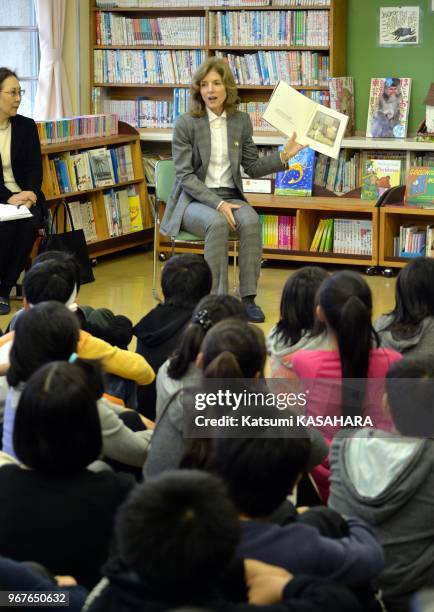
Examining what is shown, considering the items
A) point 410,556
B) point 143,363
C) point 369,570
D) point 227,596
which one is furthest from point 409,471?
point 143,363

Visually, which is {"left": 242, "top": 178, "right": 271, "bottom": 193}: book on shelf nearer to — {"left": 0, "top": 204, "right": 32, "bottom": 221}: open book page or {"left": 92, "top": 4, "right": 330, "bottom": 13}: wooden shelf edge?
{"left": 92, "top": 4, "right": 330, "bottom": 13}: wooden shelf edge

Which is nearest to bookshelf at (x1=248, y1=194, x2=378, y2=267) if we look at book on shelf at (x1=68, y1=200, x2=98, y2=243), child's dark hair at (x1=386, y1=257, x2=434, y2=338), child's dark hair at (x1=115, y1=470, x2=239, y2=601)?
book on shelf at (x1=68, y1=200, x2=98, y2=243)

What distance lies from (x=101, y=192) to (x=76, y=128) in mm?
446

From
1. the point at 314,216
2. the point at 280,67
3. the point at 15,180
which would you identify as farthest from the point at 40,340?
the point at 280,67

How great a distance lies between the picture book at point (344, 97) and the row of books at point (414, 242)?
852mm

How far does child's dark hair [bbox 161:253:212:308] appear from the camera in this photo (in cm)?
326

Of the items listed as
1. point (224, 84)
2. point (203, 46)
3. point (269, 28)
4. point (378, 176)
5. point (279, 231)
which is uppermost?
point (269, 28)

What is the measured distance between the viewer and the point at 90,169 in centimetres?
649

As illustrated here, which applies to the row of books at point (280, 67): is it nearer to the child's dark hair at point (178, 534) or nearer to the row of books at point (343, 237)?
the row of books at point (343, 237)

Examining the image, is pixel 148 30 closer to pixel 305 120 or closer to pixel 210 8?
pixel 210 8

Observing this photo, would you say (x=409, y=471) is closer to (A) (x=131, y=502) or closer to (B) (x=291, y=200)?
(A) (x=131, y=502)

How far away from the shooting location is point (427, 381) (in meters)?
2.07

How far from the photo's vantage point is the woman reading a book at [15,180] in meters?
5.40

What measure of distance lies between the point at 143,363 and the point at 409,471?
3.73ft
